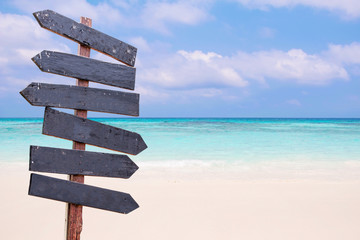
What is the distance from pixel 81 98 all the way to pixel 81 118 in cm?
16

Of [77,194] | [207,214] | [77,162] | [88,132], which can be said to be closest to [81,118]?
[88,132]

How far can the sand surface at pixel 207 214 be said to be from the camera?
4048mm

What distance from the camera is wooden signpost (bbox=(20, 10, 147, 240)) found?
7.91 ft

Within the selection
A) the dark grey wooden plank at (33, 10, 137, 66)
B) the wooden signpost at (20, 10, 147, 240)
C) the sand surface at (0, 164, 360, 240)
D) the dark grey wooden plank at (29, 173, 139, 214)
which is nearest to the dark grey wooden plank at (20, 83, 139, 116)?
the wooden signpost at (20, 10, 147, 240)

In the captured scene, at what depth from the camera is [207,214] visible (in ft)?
15.3

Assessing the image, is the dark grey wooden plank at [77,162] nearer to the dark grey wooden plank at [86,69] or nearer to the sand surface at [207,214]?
the dark grey wooden plank at [86,69]

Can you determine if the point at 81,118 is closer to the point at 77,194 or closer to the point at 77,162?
the point at 77,162

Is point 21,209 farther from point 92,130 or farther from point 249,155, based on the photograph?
point 249,155

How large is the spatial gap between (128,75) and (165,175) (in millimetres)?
5663

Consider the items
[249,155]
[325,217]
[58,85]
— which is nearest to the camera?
[58,85]

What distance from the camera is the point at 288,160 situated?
35.4 ft

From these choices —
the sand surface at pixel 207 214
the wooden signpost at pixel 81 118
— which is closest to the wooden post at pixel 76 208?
the wooden signpost at pixel 81 118

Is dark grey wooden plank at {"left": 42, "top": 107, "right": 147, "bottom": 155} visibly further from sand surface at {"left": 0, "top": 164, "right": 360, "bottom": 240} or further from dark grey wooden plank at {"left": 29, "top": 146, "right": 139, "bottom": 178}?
sand surface at {"left": 0, "top": 164, "right": 360, "bottom": 240}

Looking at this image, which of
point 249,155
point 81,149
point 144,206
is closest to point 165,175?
point 144,206
